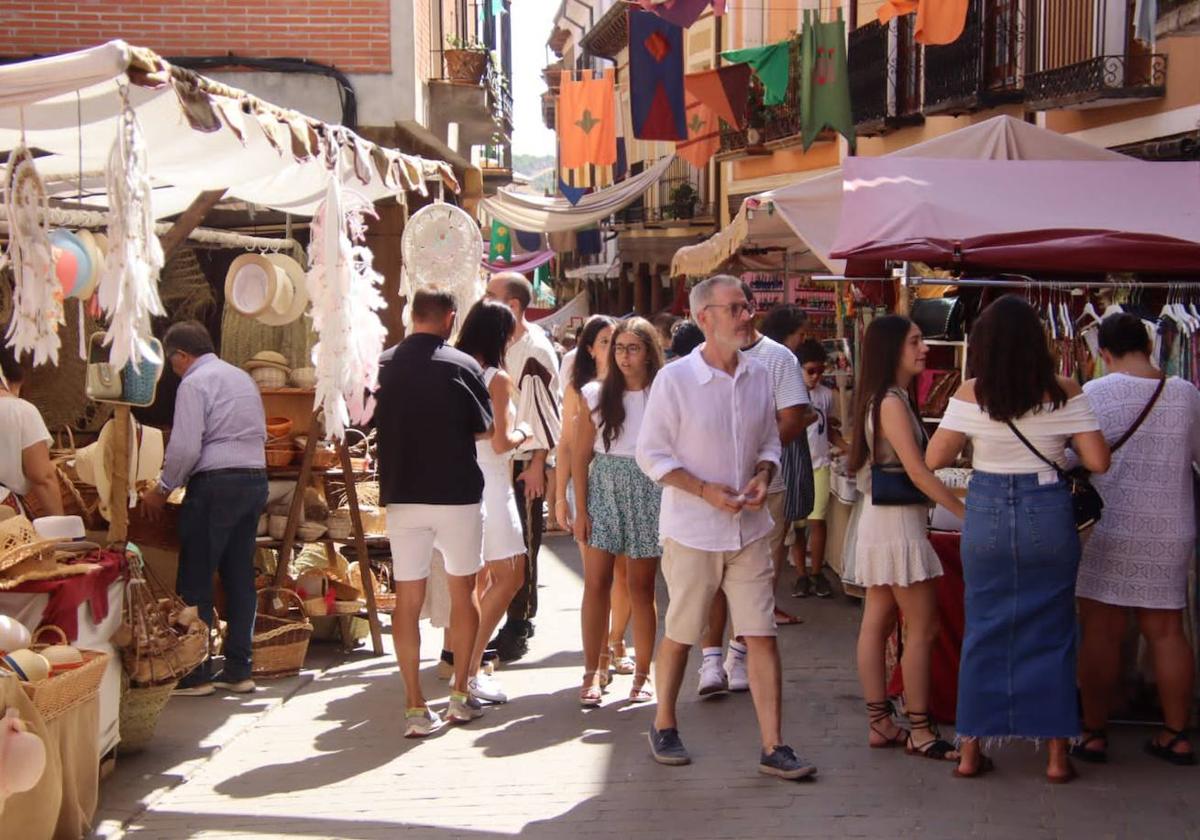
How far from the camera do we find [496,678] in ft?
24.3

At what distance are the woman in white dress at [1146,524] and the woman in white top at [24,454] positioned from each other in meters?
4.38

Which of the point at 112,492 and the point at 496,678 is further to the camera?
the point at 496,678

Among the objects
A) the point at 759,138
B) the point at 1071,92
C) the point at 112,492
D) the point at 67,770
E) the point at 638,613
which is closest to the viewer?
the point at 67,770

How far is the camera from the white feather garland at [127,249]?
478 centimetres

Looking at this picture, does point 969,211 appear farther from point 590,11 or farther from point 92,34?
point 590,11

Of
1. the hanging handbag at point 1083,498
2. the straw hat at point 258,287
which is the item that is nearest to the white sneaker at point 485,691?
the hanging handbag at point 1083,498

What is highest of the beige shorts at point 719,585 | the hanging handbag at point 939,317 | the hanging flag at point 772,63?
the hanging flag at point 772,63

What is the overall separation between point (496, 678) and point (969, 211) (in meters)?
3.47

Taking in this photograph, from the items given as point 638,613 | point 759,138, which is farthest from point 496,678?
point 759,138

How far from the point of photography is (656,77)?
16.4 meters

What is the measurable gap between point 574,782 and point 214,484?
2.49 meters

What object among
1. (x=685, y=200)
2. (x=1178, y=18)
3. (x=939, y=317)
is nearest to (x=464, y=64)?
(x=939, y=317)

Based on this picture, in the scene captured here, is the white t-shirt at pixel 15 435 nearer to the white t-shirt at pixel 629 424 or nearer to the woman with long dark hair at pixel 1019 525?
the white t-shirt at pixel 629 424

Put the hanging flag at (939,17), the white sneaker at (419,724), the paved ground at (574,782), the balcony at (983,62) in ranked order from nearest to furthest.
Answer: the paved ground at (574,782), the white sneaker at (419,724), the hanging flag at (939,17), the balcony at (983,62)
